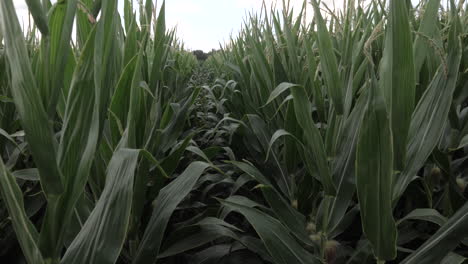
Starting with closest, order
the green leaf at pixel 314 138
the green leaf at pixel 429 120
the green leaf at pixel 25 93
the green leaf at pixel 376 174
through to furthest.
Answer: the green leaf at pixel 25 93
the green leaf at pixel 376 174
the green leaf at pixel 429 120
the green leaf at pixel 314 138

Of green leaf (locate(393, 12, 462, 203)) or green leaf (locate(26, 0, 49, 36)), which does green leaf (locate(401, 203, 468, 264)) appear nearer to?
green leaf (locate(393, 12, 462, 203))

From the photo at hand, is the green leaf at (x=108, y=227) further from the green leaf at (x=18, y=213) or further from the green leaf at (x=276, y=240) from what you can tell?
the green leaf at (x=276, y=240)

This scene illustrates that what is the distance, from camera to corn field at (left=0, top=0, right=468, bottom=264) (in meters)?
0.51

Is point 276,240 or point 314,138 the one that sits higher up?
point 314,138

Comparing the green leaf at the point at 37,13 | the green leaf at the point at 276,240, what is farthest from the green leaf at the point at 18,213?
the green leaf at the point at 276,240

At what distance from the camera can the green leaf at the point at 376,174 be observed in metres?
0.55

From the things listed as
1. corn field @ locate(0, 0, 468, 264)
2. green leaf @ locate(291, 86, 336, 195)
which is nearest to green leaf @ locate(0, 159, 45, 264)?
corn field @ locate(0, 0, 468, 264)

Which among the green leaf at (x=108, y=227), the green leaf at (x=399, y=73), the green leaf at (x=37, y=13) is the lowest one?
the green leaf at (x=108, y=227)

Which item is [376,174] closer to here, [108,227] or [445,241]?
[445,241]

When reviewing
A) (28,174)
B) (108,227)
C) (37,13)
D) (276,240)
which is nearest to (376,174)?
(276,240)

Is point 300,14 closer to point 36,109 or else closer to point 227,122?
point 227,122

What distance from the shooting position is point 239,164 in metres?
0.96

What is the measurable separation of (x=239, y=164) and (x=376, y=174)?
44cm

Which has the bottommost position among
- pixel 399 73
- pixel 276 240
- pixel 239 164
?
pixel 276 240
